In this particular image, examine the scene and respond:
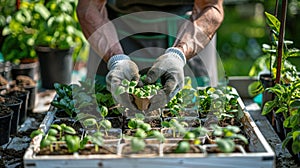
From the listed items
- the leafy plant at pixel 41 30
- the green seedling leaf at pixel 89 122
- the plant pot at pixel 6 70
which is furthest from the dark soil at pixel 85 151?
the leafy plant at pixel 41 30

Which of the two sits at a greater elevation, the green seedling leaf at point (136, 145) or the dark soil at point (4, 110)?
the dark soil at point (4, 110)

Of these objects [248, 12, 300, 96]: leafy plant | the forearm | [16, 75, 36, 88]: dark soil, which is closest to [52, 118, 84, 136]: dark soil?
the forearm

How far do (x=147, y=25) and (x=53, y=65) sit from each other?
0.81m

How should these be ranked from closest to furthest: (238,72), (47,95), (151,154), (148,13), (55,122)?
(151,154), (55,122), (148,13), (47,95), (238,72)

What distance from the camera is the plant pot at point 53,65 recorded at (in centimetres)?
263

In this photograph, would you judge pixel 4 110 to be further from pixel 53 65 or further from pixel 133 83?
pixel 53 65

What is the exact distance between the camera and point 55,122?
5.34 feet

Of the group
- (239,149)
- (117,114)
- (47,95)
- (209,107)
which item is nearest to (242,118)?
(209,107)

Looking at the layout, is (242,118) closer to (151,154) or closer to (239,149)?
(239,149)

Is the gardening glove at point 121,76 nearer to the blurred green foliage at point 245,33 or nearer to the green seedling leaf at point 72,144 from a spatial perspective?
the green seedling leaf at point 72,144

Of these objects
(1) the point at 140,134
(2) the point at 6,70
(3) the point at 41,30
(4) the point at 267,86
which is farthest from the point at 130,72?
(3) the point at 41,30

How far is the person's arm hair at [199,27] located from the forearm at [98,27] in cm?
25

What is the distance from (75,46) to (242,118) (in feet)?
4.69

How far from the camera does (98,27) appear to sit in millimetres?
1840
